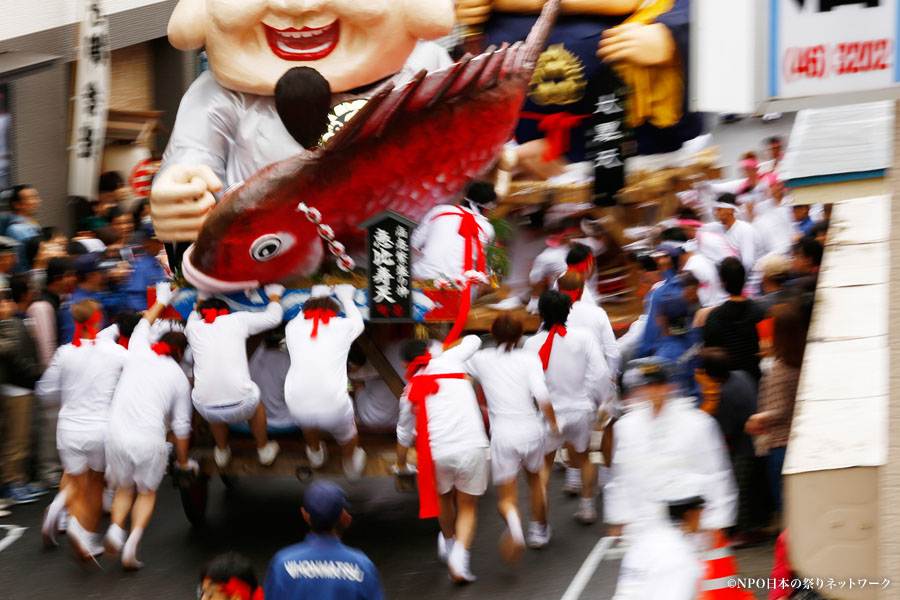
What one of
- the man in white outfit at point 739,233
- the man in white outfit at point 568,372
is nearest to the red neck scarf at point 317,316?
the man in white outfit at point 568,372

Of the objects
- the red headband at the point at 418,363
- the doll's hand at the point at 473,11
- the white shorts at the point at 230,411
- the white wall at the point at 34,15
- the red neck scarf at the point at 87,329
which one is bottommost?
the white shorts at the point at 230,411

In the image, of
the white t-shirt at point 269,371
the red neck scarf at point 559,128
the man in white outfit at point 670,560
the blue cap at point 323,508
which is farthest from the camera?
the red neck scarf at point 559,128

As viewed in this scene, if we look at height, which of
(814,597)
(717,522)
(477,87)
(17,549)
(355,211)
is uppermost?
(477,87)

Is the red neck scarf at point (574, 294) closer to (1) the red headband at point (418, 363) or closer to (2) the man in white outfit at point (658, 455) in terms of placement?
(1) the red headband at point (418, 363)

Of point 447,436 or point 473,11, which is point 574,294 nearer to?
point 447,436

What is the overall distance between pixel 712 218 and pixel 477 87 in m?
4.51

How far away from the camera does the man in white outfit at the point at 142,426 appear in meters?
7.60

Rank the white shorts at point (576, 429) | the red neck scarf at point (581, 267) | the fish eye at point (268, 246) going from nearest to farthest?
the fish eye at point (268, 246)
the white shorts at point (576, 429)
the red neck scarf at point (581, 267)

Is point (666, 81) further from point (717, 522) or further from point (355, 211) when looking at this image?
point (717, 522)

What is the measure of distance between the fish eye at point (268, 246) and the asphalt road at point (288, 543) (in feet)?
6.02

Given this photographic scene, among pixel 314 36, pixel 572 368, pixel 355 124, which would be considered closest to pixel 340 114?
pixel 314 36

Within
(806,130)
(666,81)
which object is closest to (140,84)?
(666,81)

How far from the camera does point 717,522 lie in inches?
213

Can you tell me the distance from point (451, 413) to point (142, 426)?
1.86 meters
